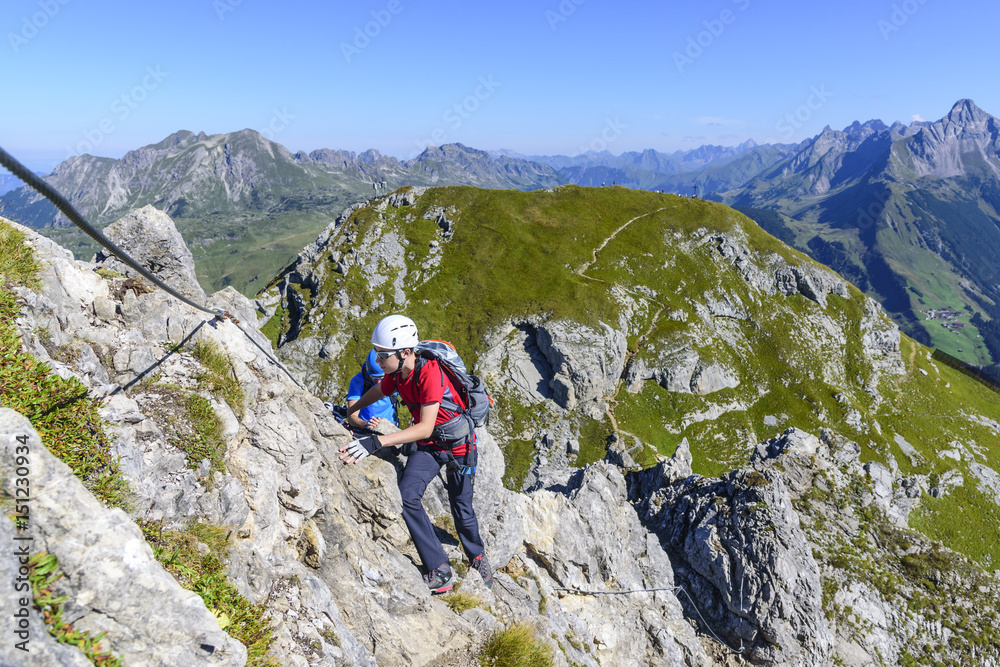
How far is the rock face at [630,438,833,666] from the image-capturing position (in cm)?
2283

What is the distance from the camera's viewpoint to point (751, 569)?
24.2m

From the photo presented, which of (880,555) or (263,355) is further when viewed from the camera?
(880,555)

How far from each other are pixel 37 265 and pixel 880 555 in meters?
43.4

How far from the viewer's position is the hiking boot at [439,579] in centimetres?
1097

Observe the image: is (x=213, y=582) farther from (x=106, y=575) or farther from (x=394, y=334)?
(x=394, y=334)

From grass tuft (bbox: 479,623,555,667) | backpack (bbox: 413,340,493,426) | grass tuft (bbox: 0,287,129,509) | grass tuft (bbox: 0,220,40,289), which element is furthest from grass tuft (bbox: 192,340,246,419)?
grass tuft (bbox: 479,623,555,667)

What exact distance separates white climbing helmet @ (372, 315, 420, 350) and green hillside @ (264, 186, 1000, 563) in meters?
77.4

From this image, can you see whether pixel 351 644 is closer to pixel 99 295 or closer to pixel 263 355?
pixel 263 355

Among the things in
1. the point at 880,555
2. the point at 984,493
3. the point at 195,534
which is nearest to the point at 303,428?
the point at 195,534

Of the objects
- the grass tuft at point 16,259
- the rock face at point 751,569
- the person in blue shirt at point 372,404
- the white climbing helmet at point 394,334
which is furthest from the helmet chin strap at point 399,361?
the rock face at point 751,569

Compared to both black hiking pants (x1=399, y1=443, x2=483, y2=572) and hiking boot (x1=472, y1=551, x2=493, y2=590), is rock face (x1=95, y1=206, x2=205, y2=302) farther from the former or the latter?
hiking boot (x1=472, y1=551, x2=493, y2=590)

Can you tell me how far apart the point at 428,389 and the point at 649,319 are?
3959 inches

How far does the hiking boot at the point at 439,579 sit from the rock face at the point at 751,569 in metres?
20.3

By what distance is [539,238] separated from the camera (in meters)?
115
